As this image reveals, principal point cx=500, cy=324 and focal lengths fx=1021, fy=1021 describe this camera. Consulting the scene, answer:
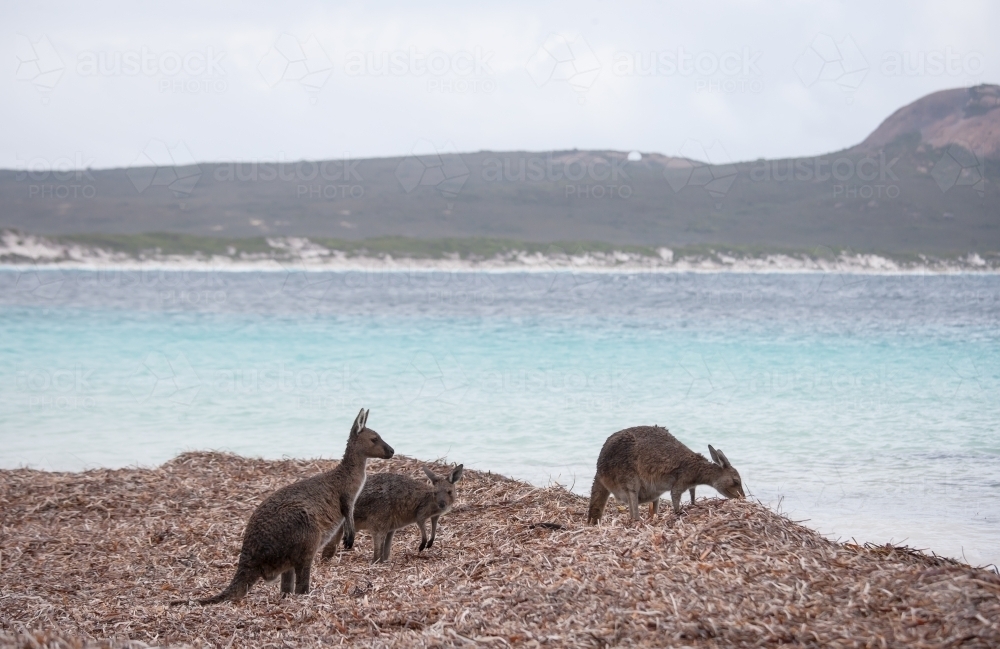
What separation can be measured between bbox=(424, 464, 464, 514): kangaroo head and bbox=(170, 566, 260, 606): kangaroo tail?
5.41ft

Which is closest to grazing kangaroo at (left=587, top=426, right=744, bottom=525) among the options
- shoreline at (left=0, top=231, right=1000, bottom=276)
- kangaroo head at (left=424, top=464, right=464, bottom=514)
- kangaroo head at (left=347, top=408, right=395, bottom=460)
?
kangaroo head at (left=424, top=464, right=464, bottom=514)

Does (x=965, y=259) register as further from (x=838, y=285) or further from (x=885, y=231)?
(x=838, y=285)

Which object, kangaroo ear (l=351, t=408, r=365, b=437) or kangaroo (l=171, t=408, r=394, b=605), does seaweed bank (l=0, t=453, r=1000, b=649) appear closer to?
kangaroo (l=171, t=408, r=394, b=605)

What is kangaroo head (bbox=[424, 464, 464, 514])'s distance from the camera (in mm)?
7148

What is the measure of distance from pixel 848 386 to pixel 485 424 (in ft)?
20.4

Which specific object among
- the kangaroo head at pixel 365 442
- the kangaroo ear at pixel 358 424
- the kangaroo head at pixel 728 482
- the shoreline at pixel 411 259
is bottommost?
the shoreline at pixel 411 259

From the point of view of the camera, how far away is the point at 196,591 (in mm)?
6223

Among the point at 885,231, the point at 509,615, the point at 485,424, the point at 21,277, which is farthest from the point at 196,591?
the point at 885,231

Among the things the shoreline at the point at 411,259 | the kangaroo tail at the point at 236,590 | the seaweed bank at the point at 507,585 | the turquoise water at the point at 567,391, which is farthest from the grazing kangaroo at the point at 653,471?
the shoreline at the point at 411,259

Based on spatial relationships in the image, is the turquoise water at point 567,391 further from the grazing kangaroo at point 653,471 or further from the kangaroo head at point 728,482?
the grazing kangaroo at point 653,471

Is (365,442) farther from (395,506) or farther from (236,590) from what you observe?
(236,590)

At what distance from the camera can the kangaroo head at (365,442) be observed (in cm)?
698

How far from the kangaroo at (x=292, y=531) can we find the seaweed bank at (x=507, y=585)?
0.14 meters

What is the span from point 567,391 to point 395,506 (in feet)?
27.4
